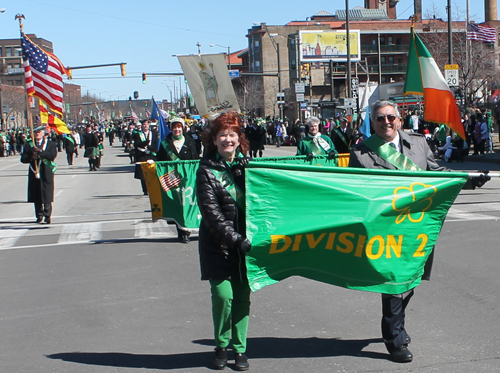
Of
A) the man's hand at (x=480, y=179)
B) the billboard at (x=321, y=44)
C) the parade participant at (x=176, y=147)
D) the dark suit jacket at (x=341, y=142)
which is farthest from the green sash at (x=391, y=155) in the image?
the billboard at (x=321, y=44)

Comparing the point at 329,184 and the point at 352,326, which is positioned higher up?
the point at 329,184

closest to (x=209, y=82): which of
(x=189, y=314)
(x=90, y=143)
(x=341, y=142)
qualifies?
(x=341, y=142)

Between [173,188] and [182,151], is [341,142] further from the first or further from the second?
[173,188]

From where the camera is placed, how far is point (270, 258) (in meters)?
4.50

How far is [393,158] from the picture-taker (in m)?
4.89

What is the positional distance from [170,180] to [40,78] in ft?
21.9

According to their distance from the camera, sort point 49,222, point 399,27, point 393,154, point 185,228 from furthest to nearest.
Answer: point 399,27 < point 49,222 < point 185,228 < point 393,154

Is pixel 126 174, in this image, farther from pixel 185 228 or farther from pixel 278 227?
pixel 278 227

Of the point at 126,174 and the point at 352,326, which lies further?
the point at 126,174

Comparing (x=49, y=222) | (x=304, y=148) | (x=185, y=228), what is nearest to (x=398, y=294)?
(x=185, y=228)

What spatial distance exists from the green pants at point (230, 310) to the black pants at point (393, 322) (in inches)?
37.8

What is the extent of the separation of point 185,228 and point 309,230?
5572 mm

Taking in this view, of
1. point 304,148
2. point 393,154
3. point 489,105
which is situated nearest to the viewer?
point 393,154

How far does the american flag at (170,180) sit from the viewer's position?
33.1 feet
